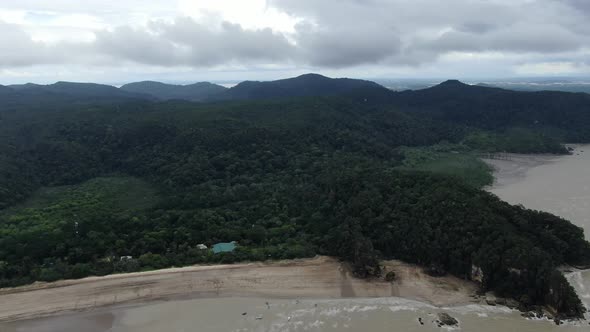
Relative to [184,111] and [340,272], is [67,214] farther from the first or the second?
[184,111]

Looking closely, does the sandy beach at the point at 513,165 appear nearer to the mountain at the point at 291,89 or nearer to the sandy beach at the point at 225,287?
the sandy beach at the point at 225,287

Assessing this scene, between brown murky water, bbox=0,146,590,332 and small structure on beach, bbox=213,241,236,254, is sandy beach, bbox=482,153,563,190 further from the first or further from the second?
small structure on beach, bbox=213,241,236,254

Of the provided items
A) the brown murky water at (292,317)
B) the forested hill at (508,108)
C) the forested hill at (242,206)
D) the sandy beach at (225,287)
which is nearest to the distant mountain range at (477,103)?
the forested hill at (508,108)

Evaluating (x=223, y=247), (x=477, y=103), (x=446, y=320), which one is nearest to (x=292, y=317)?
(x=446, y=320)

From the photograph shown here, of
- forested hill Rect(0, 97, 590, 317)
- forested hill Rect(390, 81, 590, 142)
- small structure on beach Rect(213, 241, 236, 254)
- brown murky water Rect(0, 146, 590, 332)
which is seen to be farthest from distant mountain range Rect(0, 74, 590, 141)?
brown murky water Rect(0, 146, 590, 332)

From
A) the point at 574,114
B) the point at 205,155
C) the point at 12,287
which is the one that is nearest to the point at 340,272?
the point at 12,287
